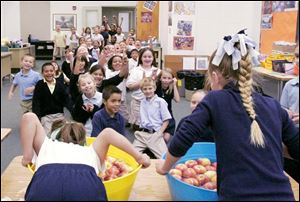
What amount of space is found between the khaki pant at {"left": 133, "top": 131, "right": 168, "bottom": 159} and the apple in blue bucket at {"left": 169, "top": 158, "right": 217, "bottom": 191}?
3.12 ft

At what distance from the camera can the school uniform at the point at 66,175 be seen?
709 mm

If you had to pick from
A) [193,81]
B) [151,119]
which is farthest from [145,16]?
[193,81]

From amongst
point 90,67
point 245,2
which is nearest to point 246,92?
point 245,2

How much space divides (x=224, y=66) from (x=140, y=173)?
395 mm

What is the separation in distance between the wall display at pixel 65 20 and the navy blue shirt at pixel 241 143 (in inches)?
26.9

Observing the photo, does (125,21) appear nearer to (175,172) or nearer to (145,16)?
(145,16)

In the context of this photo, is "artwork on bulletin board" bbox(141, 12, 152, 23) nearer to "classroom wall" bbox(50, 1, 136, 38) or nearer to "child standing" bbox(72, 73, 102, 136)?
"classroom wall" bbox(50, 1, 136, 38)

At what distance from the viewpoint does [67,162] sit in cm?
79

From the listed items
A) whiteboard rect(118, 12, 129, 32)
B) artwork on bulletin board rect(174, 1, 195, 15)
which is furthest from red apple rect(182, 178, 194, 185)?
whiteboard rect(118, 12, 129, 32)

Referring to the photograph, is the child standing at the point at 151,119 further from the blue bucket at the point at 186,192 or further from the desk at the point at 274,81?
the blue bucket at the point at 186,192

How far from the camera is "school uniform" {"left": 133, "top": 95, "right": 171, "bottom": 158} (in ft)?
6.65

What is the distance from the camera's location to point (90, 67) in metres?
2.29

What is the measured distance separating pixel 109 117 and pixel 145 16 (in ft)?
1.65

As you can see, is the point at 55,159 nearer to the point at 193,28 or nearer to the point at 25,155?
the point at 25,155
